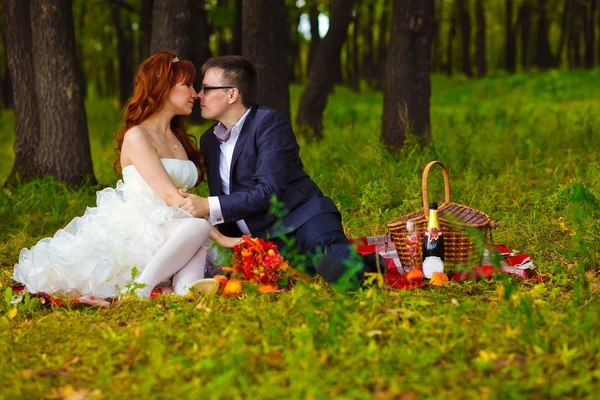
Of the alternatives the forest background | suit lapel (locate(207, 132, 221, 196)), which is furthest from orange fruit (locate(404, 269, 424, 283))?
suit lapel (locate(207, 132, 221, 196))

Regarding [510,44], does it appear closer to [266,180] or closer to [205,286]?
Answer: [266,180]

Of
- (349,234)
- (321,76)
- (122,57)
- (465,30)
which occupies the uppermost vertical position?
(465,30)

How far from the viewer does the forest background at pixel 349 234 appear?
3461 millimetres

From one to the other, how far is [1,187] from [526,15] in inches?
986

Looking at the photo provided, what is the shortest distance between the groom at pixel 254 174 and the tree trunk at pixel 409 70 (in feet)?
13.2

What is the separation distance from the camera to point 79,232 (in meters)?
5.36

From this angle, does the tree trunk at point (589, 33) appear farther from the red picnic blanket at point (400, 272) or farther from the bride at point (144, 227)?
the bride at point (144, 227)

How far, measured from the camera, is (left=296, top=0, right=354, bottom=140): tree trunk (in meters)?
11.8

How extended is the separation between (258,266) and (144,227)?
2.75 ft

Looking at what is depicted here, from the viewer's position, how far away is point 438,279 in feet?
16.4

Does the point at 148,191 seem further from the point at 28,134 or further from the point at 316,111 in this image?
the point at 316,111

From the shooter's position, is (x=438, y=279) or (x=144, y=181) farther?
(x=144, y=181)

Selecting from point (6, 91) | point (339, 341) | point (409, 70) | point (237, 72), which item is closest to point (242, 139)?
point (237, 72)

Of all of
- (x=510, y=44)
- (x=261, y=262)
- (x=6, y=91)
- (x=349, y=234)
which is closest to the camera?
(x=261, y=262)
